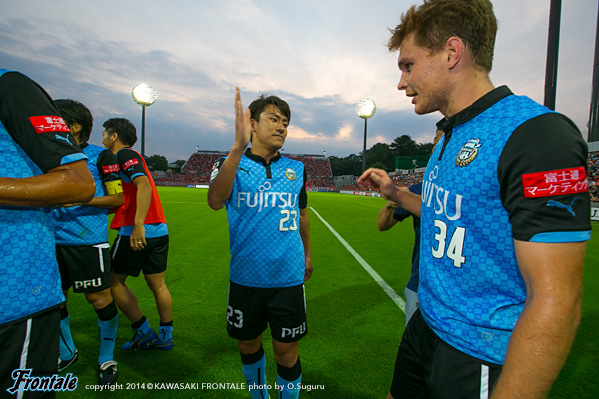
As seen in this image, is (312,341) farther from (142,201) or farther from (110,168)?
(110,168)

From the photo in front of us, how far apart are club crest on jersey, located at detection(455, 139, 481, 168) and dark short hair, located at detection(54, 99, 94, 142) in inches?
Result: 131

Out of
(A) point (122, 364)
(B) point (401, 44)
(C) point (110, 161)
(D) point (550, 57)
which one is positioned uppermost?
(D) point (550, 57)

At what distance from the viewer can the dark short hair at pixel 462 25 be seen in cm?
131

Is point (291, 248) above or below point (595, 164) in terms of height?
below

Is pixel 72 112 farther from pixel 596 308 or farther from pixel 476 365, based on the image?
pixel 596 308

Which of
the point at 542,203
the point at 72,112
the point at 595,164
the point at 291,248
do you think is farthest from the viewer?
the point at 595,164

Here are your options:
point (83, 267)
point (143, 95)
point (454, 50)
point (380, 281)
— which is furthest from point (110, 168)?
point (143, 95)

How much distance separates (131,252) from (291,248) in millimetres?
2035

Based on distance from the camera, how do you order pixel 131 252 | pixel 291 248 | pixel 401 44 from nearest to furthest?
1. pixel 401 44
2. pixel 291 248
3. pixel 131 252

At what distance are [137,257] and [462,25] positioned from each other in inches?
143

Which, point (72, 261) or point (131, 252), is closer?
point (72, 261)

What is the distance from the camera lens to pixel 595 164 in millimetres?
24422

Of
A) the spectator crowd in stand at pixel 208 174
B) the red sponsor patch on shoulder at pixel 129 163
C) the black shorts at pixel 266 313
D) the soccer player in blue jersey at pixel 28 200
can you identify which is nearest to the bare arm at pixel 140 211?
the red sponsor patch on shoulder at pixel 129 163

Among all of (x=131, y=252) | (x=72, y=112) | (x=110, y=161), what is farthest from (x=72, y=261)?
(x=72, y=112)
